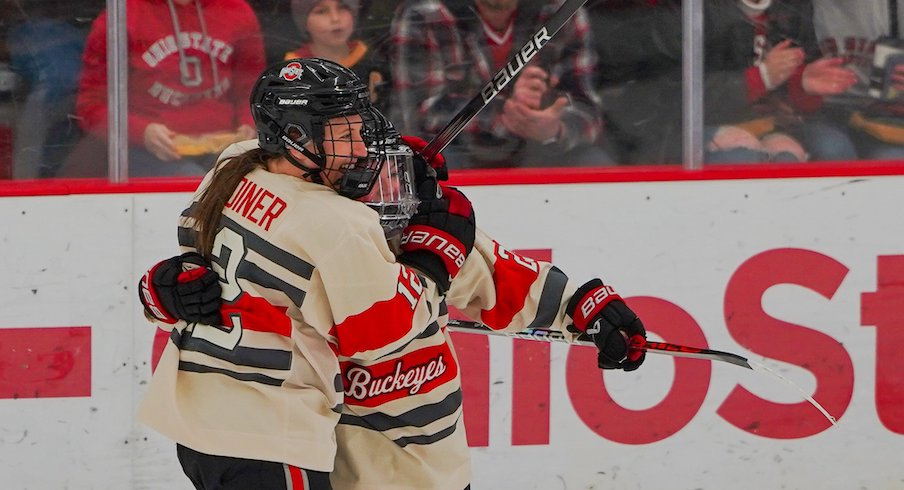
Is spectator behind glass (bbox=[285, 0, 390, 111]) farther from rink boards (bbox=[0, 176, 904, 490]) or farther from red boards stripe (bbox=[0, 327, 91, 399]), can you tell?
red boards stripe (bbox=[0, 327, 91, 399])

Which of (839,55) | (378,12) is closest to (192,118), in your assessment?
(378,12)

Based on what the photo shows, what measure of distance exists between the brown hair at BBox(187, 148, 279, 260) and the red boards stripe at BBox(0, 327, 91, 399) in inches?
44.0

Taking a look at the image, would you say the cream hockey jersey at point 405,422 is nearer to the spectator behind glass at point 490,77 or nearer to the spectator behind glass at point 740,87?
the spectator behind glass at point 490,77

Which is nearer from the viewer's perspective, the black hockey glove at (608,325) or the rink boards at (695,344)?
the black hockey glove at (608,325)

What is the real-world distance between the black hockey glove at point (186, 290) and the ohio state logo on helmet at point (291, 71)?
280 millimetres

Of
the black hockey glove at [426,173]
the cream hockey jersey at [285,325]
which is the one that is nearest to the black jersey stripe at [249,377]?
the cream hockey jersey at [285,325]

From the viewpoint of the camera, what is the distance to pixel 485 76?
9.78 feet

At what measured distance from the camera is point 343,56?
2977 millimetres

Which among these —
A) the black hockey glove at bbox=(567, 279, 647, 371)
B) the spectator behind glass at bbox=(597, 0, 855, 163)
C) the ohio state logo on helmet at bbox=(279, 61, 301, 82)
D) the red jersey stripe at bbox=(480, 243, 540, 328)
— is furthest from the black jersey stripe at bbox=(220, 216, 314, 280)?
the spectator behind glass at bbox=(597, 0, 855, 163)

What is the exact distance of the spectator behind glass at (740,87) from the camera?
3.00 m

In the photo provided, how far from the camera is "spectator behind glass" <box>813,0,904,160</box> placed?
303 cm

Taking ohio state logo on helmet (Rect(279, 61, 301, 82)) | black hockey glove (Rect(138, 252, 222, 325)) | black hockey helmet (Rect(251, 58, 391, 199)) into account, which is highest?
ohio state logo on helmet (Rect(279, 61, 301, 82))

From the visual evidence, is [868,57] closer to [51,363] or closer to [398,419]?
[398,419]

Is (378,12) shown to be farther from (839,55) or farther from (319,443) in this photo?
(319,443)
